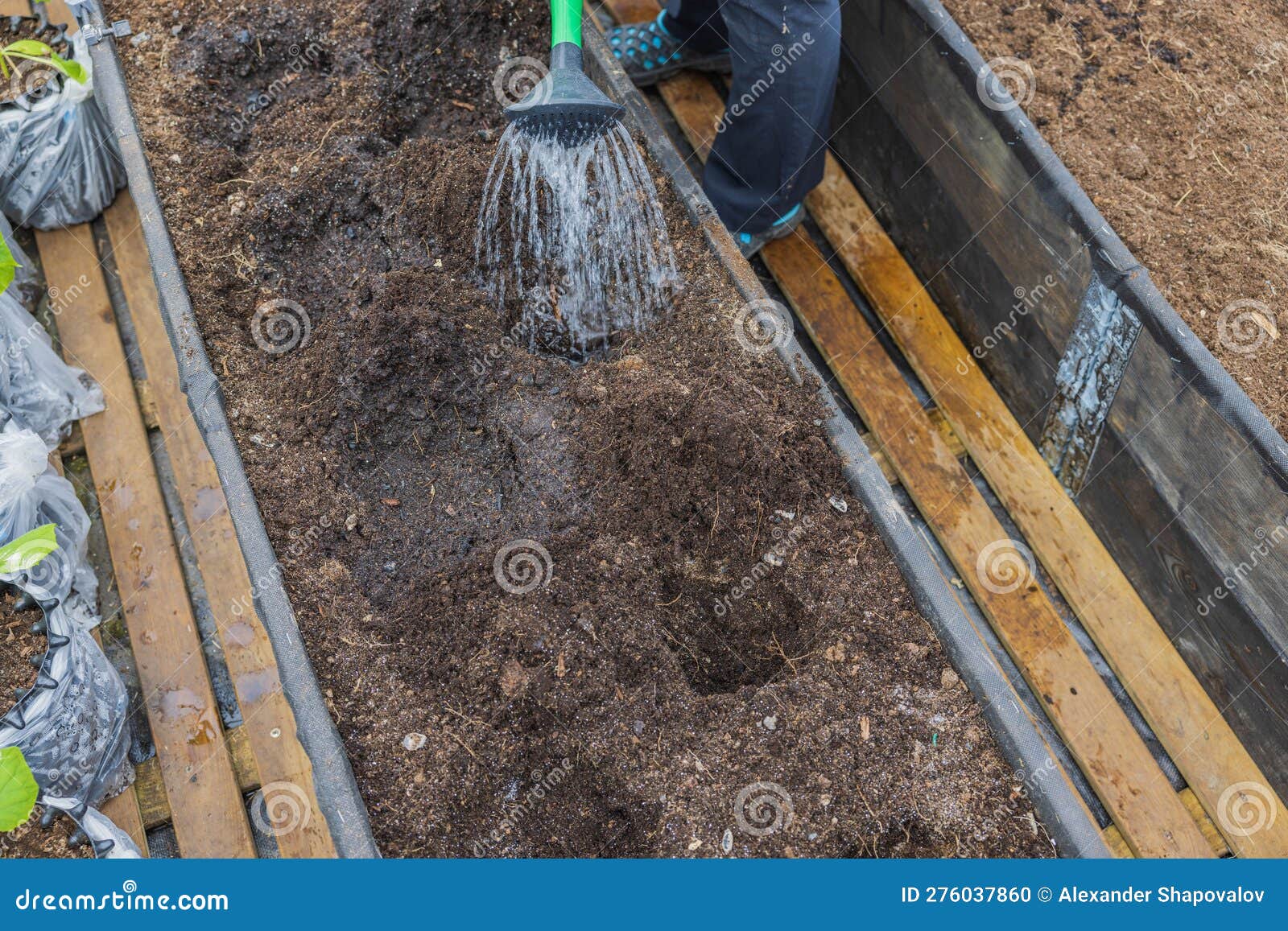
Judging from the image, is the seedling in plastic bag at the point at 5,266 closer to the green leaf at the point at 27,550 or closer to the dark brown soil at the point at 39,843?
the green leaf at the point at 27,550

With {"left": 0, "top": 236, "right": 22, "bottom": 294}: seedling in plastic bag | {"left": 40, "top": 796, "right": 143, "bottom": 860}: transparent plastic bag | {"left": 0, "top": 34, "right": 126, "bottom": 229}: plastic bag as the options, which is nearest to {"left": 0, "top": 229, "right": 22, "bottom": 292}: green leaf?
{"left": 0, "top": 236, "right": 22, "bottom": 294}: seedling in plastic bag

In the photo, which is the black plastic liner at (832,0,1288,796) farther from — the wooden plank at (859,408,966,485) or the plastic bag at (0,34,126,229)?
the plastic bag at (0,34,126,229)

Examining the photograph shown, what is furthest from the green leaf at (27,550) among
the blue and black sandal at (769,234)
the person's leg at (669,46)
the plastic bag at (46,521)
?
Result: the person's leg at (669,46)

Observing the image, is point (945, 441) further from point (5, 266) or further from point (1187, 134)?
point (5, 266)

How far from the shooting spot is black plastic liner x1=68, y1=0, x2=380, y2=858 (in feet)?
6.39

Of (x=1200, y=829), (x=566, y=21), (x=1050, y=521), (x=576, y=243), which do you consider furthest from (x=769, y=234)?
(x=1200, y=829)

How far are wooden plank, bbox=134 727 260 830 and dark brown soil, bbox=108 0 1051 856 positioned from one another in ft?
1.40

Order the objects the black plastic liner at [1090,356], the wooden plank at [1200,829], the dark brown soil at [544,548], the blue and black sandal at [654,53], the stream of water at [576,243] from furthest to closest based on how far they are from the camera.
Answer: the blue and black sandal at [654,53] < the stream of water at [576,243] < the wooden plank at [1200,829] < the black plastic liner at [1090,356] < the dark brown soil at [544,548]

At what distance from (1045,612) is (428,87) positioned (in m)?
2.07

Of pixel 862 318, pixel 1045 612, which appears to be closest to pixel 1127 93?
pixel 862 318

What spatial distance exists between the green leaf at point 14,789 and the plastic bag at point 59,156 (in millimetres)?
1630

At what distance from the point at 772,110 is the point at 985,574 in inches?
48.9

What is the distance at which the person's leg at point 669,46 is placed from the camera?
3.12 metres

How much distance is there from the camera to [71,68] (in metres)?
2.80
